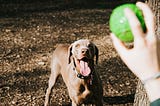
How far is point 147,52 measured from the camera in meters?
1.31

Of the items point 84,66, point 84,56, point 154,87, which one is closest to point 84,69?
point 84,66

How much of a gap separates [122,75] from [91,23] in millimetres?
3995

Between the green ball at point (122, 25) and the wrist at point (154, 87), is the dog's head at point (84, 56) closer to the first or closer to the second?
the green ball at point (122, 25)

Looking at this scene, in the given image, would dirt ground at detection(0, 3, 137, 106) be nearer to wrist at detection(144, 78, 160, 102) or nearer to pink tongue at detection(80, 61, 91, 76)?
pink tongue at detection(80, 61, 91, 76)

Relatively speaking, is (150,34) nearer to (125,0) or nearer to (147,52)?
(147,52)

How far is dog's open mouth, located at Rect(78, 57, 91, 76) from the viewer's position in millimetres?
4805

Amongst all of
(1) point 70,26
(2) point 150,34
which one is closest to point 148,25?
(2) point 150,34

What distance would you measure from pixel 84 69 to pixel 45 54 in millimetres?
3193

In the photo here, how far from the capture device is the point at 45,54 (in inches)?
310

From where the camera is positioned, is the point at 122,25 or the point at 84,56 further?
the point at 84,56

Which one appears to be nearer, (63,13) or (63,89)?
(63,89)

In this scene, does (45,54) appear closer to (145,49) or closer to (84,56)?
(84,56)

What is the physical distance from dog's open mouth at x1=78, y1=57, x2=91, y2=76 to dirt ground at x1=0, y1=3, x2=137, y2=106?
1160 millimetres

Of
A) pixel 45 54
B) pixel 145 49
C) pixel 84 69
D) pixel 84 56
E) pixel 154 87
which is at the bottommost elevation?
pixel 45 54
